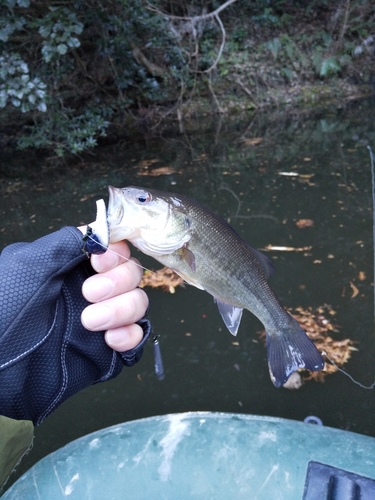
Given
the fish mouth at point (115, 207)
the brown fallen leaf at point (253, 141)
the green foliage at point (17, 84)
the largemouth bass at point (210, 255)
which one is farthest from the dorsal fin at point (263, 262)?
the brown fallen leaf at point (253, 141)

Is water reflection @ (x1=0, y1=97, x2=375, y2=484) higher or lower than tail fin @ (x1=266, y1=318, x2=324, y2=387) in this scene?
lower

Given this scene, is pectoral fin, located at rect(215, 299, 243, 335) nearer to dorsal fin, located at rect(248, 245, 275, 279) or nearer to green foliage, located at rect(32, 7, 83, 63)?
dorsal fin, located at rect(248, 245, 275, 279)

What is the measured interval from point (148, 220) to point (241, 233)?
4.14 m

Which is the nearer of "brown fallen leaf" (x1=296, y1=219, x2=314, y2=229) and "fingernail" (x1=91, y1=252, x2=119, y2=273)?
"fingernail" (x1=91, y1=252, x2=119, y2=273)

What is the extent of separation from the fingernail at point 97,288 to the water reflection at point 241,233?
2116mm

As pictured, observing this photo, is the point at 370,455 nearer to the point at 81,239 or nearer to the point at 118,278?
the point at 118,278

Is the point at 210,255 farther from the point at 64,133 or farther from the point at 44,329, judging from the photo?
the point at 64,133

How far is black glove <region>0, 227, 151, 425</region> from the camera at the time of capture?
5.07 ft

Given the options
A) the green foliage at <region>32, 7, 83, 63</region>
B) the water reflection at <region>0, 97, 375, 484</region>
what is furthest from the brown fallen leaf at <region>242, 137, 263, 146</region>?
the green foliage at <region>32, 7, 83, 63</region>

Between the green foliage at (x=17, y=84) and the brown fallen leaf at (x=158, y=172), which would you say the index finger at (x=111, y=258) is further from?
the brown fallen leaf at (x=158, y=172)

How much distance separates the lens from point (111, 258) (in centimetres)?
158

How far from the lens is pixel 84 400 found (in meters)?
3.59

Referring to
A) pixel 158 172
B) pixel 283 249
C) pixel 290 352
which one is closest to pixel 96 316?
pixel 290 352

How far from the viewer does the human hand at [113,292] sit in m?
1.58
